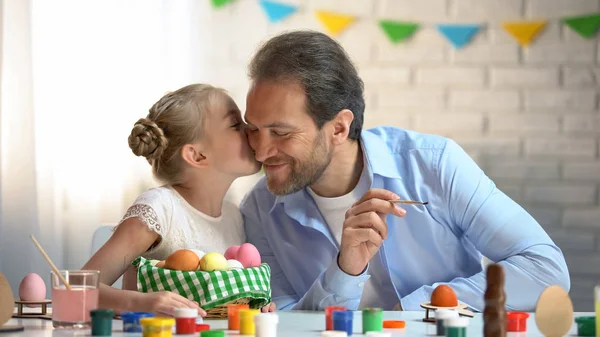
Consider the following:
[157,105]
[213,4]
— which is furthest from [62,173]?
[157,105]

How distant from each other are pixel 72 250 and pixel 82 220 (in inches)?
4.3

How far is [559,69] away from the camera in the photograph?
3096 millimetres

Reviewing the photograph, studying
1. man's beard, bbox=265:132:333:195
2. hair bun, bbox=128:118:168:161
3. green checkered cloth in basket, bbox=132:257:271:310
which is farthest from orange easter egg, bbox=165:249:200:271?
man's beard, bbox=265:132:333:195

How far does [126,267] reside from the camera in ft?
5.68

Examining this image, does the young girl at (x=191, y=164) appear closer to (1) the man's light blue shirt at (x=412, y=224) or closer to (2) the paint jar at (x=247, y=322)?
(1) the man's light blue shirt at (x=412, y=224)

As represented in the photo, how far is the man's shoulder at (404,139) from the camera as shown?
7.16 ft

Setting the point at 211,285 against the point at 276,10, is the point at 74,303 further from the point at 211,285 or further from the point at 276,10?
the point at 276,10

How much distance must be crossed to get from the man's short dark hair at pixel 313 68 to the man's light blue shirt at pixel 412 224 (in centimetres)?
14

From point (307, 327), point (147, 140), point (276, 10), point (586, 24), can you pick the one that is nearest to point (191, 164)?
point (147, 140)

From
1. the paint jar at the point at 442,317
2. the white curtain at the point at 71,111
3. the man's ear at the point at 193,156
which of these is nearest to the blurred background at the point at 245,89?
the white curtain at the point at 71,111

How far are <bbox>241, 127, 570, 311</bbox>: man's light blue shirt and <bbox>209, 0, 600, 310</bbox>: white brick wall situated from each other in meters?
0.91

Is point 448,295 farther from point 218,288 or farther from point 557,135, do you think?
point 557,135

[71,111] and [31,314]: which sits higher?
[71,111]

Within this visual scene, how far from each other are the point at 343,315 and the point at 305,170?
2.70ft
